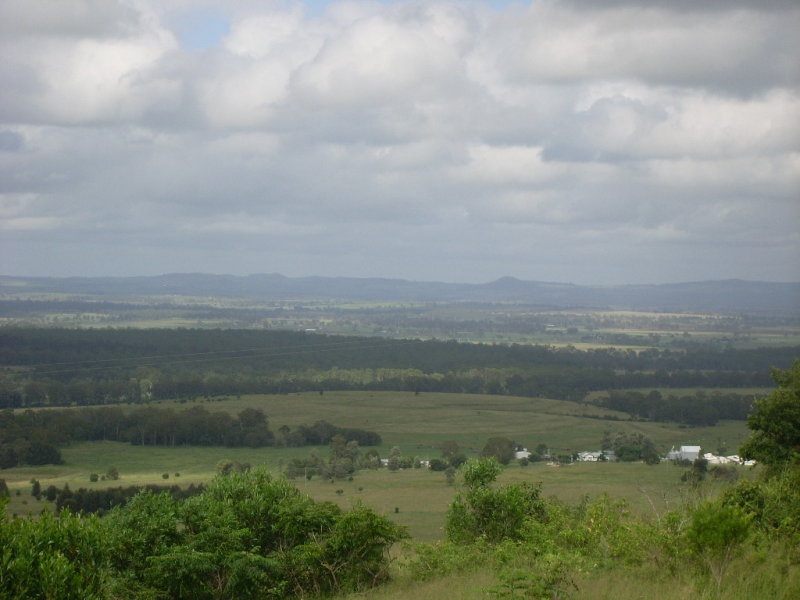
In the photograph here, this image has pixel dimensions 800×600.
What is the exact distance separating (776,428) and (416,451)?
55.4 m

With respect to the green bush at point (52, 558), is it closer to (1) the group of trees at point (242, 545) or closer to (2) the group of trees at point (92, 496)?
(1) the group of trees at point (242, 545)

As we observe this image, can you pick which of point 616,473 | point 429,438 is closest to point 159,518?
point 616,473

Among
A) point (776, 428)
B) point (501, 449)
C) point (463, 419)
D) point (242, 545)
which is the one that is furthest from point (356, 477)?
point (242, 545)

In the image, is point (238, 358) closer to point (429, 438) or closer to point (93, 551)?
point (429, 438)

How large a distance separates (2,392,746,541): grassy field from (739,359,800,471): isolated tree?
311 cm

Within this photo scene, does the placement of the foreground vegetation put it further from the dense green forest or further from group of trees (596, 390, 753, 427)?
the dense green forest

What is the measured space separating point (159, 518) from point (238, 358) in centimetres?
13410

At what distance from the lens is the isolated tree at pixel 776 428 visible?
88.6ft

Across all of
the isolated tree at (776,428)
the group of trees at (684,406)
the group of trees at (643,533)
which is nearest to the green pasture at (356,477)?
the isolated tree at (776,428)

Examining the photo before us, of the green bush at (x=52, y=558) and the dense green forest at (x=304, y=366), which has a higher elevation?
the green bush at (x=52, y=558)

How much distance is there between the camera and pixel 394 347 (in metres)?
174

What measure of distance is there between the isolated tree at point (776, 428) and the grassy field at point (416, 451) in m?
3.11

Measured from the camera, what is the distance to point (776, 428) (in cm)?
2734

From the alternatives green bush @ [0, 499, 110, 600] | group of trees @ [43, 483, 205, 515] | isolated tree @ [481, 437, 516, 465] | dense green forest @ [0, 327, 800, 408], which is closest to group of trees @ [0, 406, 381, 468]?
isolated tree @ [481, 437, 516, 465]
